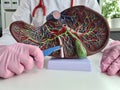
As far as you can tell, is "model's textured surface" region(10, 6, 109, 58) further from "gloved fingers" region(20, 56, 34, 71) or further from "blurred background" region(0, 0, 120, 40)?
"blurred background" region(0, 0, 120, 40)

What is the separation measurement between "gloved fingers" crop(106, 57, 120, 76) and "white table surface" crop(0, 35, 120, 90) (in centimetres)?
1

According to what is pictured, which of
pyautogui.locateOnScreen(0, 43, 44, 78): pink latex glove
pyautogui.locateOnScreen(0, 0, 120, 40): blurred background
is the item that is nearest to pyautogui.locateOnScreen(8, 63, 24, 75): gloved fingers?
pyautogui.locateOnScreen(0, 43, 44, 78): pink latex glove

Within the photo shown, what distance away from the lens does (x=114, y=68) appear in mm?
434

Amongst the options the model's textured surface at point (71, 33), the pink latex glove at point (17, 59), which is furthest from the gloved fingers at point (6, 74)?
the model's textured surface at point (71, 33)

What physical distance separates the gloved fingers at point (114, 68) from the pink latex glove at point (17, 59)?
0.15 meters

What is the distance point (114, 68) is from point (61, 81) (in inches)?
4.8

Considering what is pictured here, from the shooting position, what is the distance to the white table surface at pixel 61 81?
0.37 m

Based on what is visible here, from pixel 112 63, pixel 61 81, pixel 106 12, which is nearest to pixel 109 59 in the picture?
pixel 112 63

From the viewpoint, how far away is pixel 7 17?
198cm

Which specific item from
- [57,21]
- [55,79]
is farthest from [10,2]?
[55,79]

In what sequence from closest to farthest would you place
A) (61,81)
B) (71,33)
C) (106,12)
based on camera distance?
(61,81)
(71,33)
(106,12)

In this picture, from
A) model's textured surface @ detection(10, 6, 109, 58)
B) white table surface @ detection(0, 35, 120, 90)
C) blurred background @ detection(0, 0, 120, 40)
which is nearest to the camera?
white table surface @ detection(0, 35, 120, 90)

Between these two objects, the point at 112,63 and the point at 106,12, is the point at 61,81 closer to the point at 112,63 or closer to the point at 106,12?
the point at 112,63

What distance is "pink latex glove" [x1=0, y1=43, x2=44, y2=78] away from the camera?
40cm
